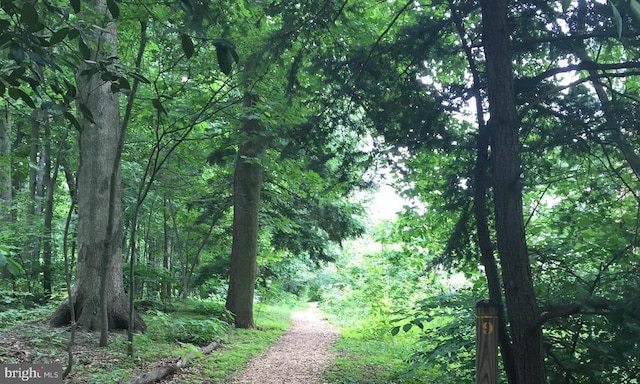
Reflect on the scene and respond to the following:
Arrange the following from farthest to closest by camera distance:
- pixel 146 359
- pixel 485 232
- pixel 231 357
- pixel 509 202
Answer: pixel 231 357 → pixel 146 359 → pixel 485 232 → pixel 509 202

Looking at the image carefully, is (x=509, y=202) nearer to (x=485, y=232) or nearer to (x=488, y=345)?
(x=485, y=232)

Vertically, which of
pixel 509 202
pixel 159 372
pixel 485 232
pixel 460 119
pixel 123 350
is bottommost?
pixel 159 372

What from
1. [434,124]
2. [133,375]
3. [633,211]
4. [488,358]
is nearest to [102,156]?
[133,375]

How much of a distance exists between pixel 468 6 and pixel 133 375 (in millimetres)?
5317

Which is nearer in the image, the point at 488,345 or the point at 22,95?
the point at 22,95

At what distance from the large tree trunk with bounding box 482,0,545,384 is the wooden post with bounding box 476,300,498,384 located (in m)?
0.96

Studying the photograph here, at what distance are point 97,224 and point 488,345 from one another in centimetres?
606

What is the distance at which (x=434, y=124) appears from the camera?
4711mm

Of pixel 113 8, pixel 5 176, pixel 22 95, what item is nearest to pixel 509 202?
→ pixel 113 8

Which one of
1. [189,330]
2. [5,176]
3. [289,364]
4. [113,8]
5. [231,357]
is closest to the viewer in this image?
[113,8]

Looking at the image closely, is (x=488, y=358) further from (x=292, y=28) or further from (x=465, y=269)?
(x=292, y=28)

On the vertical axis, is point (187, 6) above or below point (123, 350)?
above

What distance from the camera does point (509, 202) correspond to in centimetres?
376

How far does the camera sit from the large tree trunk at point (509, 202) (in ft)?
11.9
